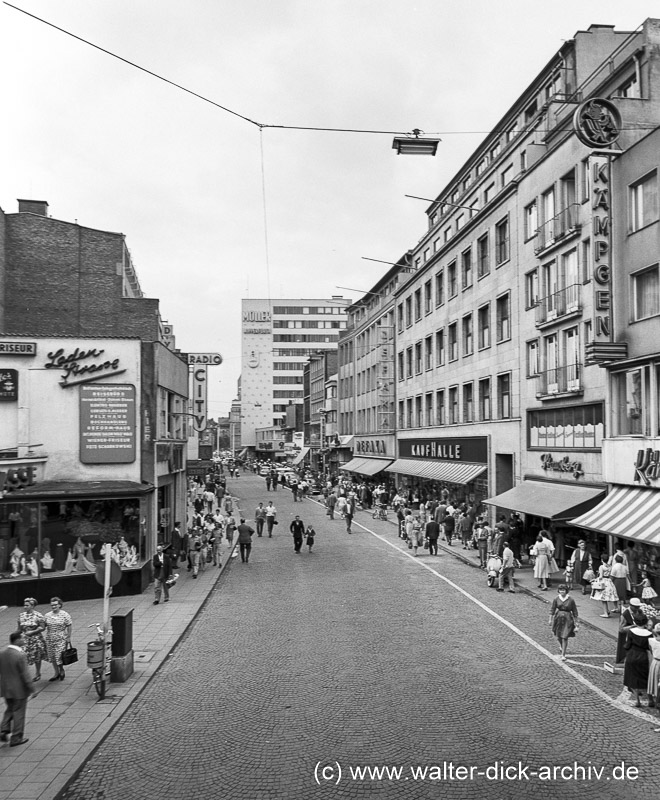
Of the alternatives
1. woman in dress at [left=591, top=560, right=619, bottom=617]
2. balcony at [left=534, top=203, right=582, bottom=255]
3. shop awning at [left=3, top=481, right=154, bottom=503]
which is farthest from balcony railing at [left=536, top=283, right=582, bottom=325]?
shop awning at [left=3, top=481, right=154, bottom=503]

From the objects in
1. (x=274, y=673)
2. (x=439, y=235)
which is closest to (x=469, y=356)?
(x=439, y=235)

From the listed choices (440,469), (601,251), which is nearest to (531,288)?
(601,251)

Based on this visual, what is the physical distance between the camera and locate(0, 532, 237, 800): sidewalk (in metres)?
8.55

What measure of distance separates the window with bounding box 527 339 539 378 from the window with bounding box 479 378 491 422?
550cm

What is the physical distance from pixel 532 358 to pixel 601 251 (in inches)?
326

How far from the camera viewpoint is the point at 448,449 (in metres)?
39.2

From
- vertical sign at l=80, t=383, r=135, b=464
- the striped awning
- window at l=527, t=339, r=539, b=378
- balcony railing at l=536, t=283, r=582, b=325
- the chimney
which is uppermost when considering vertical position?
the chimney

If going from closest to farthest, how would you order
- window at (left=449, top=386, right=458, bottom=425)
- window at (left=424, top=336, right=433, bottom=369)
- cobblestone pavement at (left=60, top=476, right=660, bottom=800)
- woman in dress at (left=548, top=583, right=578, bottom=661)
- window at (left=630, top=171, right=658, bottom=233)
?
cobblestone pavement at (left=60, top=476, right=660, bottom=800)
woman in dress at (left=548, top=583, right=578, bottom=661)
window at (left=630, top=171, right=658, bottom=233)
window at (left=449, top=386, right=458, bottom=425)
window at (left=424, top=336, right=433, bottom=369)

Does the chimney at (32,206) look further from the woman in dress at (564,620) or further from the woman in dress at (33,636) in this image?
the woman in dress at (564,620)

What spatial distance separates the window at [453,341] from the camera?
128ft

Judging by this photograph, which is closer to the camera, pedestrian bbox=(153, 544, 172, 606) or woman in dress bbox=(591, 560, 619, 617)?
woman in dress bbox=(591, 560, 619, 617)

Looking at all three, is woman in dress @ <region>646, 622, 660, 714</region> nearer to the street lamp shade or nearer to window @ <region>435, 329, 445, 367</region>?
the street lamp shade

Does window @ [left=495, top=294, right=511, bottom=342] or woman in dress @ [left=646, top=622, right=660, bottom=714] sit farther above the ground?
window @ [left=495, top=294, right=511, bottom=342]

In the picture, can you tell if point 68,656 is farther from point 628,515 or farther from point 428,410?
point 428,410
